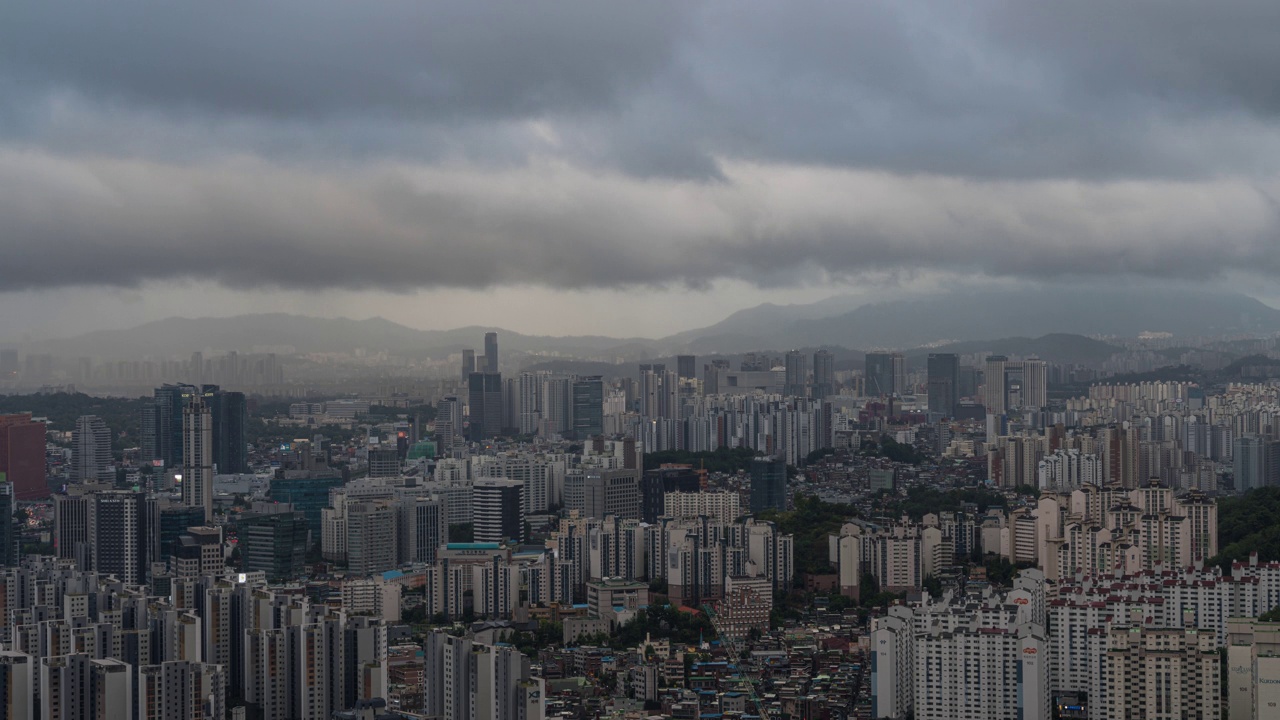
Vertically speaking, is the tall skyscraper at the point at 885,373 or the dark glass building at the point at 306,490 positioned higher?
the tall skyscraper at the point at 885,373

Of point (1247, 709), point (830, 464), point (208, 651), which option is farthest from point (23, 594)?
point (830, 464)

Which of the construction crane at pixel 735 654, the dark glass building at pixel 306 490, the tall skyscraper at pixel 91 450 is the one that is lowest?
the construction crane at pixel 735 654

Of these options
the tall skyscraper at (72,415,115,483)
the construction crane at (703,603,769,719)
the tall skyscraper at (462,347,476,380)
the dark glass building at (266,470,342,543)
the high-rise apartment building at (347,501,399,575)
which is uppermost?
the tall skyscraper at (462,347,476,380)

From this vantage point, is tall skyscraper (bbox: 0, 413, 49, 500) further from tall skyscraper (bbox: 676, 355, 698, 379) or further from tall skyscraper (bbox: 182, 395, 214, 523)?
tall skyscraper (bbox: 676, 355, 698, 379)

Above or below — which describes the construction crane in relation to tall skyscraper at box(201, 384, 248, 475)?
below

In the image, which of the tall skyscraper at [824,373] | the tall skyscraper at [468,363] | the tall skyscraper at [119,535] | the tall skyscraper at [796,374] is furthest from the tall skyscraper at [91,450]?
the tall skyscraper at [824,373]

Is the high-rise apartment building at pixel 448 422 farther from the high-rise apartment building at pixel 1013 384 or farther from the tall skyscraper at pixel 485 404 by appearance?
the high-rise apartment building at pixel 1013 384

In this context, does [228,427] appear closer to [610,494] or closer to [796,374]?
[610,494]

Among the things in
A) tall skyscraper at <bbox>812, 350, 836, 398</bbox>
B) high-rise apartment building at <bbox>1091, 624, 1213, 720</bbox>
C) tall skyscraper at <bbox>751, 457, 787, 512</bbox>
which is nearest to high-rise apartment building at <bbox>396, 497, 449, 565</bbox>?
tall skyscraper at <bbox>751, 457, 787, 512</bbox>
